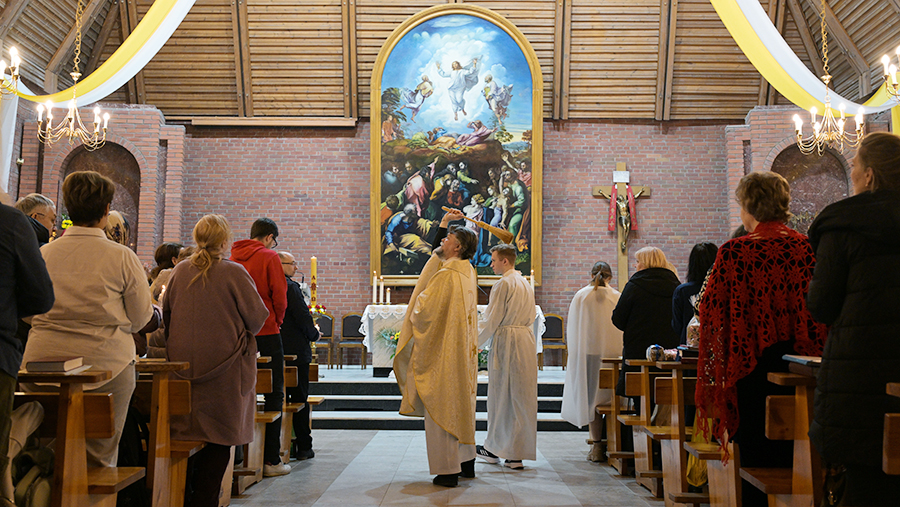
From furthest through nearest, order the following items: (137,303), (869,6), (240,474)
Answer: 1. (869,6)
2. (240,474)
3. (137,303)

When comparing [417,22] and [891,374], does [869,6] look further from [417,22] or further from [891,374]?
[891,374]

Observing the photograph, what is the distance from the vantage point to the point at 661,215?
34.8 feet

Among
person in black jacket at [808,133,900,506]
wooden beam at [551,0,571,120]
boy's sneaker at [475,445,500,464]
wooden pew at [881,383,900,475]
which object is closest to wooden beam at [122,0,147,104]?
wooden beam at [551,0,571,120]

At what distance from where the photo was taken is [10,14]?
27.5 ft

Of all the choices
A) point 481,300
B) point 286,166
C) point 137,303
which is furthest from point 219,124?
point 137,303

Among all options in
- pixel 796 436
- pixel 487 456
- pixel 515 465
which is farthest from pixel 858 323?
pixel 487 456

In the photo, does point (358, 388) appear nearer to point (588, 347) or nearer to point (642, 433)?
point (588, 347)

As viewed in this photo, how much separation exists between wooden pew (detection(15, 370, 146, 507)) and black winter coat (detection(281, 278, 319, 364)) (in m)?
2.40

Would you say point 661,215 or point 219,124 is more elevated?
point 219,124

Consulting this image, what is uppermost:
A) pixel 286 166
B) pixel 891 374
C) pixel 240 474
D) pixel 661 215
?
pixel 286 166

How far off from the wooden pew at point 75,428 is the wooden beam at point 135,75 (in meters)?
9.13

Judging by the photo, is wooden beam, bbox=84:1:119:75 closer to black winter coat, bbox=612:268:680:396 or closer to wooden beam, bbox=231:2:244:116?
wooden beam, bbox=231:2:244:116

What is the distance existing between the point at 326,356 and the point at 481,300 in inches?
94.9

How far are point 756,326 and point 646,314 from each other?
84.6 inches
